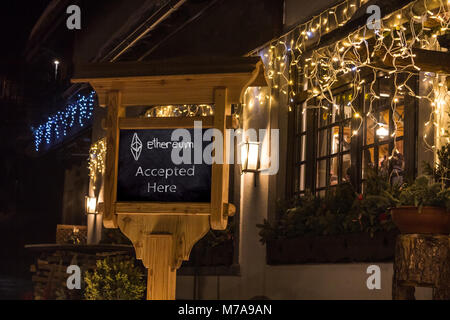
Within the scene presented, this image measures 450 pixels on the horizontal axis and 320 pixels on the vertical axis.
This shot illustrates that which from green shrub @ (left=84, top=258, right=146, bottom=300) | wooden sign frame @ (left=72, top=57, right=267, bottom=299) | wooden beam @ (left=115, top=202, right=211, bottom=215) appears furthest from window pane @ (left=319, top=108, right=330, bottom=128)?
wooden beam @ (left=115, top=202, right=211, bottom=215)

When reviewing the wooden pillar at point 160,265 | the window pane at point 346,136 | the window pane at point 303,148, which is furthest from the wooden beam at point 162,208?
the window pane at point 303,148

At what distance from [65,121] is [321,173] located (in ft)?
39.7

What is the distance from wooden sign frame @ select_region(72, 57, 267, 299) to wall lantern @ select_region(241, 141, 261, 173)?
4102 mm

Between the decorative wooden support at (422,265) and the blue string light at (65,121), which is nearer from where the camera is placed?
the decorative wooden support at (422,265)

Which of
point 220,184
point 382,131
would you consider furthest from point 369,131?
point 220,184

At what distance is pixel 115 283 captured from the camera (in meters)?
8.19

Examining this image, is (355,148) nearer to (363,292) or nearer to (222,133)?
(363,292)

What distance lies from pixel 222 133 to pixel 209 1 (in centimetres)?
691

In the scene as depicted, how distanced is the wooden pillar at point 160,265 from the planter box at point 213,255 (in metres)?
4.82

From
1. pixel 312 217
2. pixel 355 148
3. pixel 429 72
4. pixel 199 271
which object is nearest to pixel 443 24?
pixel 429 72

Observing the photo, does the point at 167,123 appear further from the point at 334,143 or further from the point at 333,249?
the point at 334,143

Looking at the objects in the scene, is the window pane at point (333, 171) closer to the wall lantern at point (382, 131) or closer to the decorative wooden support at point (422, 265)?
the wall lantern at point (382, 131)

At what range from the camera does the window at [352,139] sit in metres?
7.34

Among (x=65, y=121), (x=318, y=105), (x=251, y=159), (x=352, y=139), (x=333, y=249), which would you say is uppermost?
(x=65, y=121)
